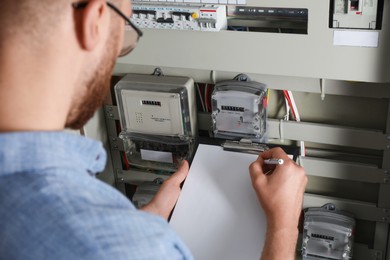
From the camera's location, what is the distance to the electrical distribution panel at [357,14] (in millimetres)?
1195

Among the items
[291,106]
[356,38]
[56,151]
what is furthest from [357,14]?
[56,151]

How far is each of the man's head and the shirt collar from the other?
62 millimetres

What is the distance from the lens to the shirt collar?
741 millimetres

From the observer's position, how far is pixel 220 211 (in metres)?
1.34

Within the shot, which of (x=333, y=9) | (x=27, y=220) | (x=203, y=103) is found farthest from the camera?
(x=203, y=103)

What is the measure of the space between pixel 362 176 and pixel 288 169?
36cm

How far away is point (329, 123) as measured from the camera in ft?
5.03

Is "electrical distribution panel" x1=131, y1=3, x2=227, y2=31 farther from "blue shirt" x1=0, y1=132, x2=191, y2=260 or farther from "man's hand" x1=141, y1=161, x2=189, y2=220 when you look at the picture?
"blue shirt" x1=0, y1=132, x2=191, y2=260

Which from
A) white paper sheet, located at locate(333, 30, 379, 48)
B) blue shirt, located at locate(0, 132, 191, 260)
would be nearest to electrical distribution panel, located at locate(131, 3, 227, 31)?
white paper sheet, located at locate(333, 30, 379, 48)

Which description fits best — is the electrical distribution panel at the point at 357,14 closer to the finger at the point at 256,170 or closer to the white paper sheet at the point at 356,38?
the white paper sheet at the point at 356,38

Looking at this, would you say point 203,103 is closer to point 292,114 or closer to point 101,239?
point 292,114

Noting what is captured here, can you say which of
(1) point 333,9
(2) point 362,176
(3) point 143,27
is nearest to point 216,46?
(3) point 143,27

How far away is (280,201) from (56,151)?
0.63 meters

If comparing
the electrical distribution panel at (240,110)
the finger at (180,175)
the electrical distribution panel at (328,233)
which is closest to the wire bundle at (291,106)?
the electrical distribution panel at (240,110)
